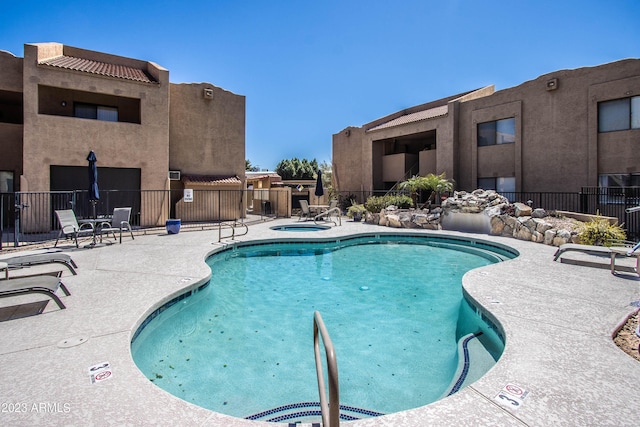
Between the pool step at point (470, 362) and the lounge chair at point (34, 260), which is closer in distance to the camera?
the pool step at point (470, 362)

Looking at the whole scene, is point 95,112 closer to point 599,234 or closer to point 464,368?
point 464,368

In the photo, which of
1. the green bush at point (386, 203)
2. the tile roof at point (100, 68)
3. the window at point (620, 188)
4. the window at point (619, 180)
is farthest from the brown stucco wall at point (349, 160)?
the tile roof at point (100, 68)

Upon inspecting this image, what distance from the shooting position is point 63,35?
49.8ft

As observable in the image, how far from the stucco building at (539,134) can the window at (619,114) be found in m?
0.03

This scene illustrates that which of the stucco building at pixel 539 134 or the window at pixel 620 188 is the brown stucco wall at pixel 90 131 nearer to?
the stucco building at pixel 539 134

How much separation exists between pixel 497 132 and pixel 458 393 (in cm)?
1911

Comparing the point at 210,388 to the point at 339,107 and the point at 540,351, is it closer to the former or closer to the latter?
the point at 540,351

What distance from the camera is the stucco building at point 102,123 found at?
12.8 meters

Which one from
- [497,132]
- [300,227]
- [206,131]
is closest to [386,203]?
[300,227]

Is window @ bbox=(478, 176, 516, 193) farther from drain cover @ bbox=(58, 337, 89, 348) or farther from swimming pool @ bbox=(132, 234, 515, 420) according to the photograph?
drain cover @ bbox=(58, 337, 89, 348)

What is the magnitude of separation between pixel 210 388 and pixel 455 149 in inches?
780

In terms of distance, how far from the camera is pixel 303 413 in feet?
10.8

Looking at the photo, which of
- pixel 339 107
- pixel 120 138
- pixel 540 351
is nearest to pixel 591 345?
pixel 540 351

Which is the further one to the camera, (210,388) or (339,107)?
(339,107)
